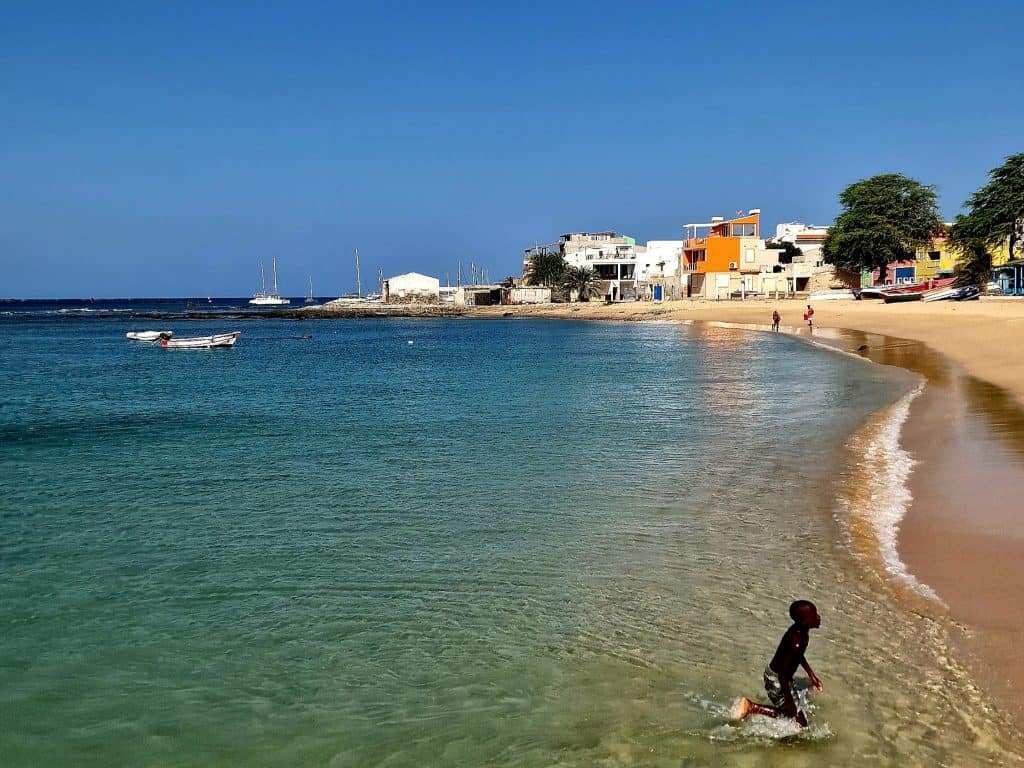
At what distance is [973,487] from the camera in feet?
39.9

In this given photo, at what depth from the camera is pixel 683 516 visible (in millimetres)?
12102

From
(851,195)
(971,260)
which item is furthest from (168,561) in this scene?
(851,195)

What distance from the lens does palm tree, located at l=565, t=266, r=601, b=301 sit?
4441 inches

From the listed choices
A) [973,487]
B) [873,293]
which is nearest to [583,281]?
[873,293]

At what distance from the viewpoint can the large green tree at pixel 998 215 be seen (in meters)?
59.3

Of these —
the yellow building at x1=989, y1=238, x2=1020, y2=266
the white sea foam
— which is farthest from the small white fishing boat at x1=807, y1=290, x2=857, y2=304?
the white sea foam

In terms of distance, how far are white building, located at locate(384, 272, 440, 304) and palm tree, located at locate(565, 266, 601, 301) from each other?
98.1 ft

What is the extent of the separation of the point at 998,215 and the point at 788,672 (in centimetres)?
6498

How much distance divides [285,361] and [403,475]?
35558mm

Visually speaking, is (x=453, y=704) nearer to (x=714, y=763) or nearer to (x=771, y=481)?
(x=714, y=763)

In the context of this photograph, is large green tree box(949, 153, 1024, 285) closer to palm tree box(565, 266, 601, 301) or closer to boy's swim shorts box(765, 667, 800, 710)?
→ palm tree box(565, 266, 601, 301)

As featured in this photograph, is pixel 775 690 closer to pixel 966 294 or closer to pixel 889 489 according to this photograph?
pixel 889 489

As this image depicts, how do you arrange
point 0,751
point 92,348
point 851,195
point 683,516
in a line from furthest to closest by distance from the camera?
1. point 851,195
2. point 92,348
3. point 683,516
4. point 0,751

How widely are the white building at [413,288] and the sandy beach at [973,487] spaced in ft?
334
